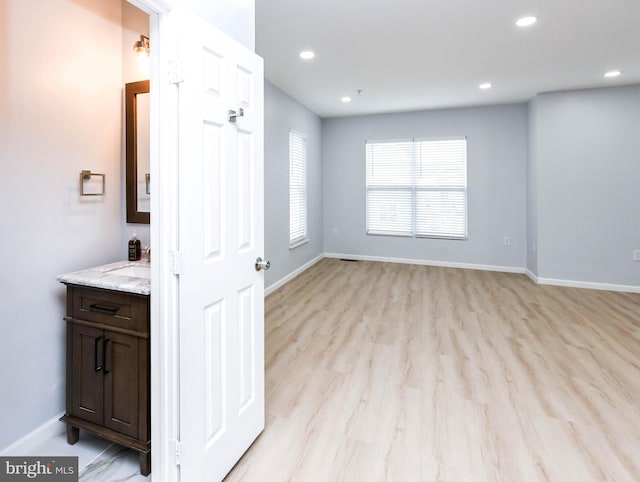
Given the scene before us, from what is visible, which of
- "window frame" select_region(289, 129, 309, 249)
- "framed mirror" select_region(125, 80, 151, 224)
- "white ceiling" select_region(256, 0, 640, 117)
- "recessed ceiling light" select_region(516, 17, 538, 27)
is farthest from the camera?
"window frame" select_region(289, 129, 309, 249)

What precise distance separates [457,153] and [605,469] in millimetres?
5023

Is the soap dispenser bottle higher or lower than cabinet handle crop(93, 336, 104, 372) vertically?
higher

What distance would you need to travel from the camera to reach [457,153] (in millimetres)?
5977

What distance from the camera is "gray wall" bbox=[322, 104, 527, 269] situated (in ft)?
18.7

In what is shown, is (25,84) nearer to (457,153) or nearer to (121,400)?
(121,400)

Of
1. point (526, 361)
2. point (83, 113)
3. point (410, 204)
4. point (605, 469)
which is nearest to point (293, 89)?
point (410, 204)

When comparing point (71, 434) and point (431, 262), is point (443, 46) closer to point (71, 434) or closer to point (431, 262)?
point (431, 262)

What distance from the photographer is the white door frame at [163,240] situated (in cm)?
132

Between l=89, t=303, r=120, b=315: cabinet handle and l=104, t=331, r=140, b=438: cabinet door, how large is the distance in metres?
0.10

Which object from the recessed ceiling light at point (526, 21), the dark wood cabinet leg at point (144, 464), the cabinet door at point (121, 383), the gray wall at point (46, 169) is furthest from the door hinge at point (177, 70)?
the recessed ceiling light at point (526, 21)

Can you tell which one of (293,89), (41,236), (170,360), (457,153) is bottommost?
(170,360)

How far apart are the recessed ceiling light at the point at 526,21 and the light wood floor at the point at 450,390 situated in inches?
102

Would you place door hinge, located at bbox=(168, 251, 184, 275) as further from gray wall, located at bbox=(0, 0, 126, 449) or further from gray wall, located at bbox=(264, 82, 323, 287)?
gray wall, located at bbox=(264, 82, 323, 287)

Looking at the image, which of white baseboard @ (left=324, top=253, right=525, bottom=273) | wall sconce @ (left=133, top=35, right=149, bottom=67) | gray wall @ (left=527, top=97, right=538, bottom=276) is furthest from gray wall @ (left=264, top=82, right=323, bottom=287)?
gray wall @ (left=527, top=97, right=538, bottom=276)
